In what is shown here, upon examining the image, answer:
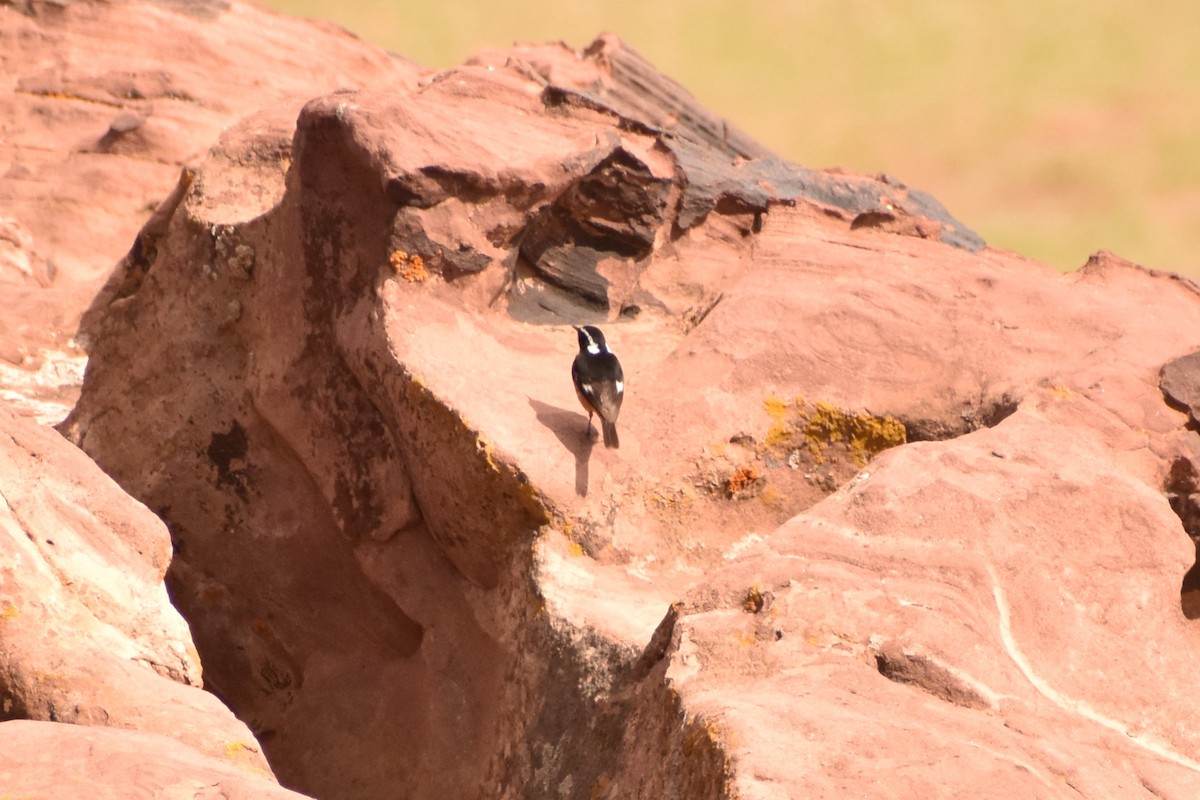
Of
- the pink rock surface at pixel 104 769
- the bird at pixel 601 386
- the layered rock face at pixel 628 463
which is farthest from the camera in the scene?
the bird at pixel 601 386

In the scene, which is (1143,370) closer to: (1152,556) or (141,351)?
(1152,556)

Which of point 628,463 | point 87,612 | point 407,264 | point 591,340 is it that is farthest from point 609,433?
point 87,612

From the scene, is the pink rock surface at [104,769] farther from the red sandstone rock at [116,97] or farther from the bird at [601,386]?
the red sandstone rock at [116,97]

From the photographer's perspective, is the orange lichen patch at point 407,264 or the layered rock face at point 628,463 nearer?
the layered rock face at point 628,463

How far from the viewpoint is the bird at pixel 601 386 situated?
506 cm

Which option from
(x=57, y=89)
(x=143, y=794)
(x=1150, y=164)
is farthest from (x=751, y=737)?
(x=1150, y=164)

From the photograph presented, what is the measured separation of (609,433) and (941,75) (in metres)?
16.9

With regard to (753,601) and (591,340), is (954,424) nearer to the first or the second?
(591,340)

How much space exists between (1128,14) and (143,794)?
20221 mm

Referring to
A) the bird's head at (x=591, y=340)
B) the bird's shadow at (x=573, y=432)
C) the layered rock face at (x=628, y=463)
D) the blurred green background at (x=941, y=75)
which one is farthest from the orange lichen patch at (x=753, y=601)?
the blurred green background at (x=941, y=75)

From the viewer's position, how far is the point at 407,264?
539 cm

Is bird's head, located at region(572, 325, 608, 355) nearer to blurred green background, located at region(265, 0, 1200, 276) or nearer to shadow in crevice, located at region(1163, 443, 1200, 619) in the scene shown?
shadow in crevice, located at region(1163, 443, 1200, 619)

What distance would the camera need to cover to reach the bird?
16.6ft

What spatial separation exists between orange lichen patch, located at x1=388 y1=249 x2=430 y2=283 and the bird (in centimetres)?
67
